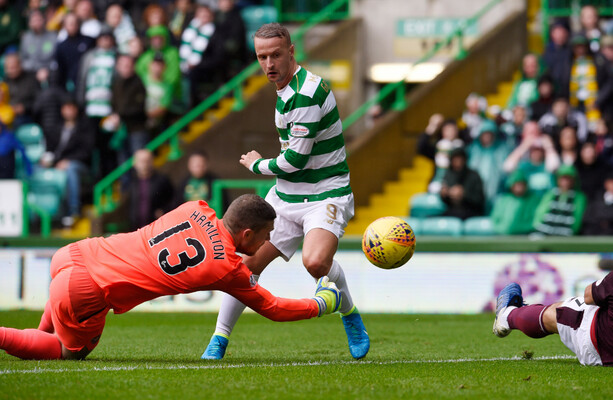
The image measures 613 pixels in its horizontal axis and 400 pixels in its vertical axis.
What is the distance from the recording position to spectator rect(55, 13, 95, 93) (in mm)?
17109

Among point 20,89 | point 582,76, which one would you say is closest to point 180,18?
point 20,89

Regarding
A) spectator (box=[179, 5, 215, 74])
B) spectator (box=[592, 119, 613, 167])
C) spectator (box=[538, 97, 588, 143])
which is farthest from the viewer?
spectator (box=[179, 5, 215, 74])

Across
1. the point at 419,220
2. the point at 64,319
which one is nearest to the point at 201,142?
the point at 419,220

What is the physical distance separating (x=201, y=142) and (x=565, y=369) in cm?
1047

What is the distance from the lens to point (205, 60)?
17062 mm

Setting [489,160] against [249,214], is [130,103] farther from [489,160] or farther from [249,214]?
[249,214]

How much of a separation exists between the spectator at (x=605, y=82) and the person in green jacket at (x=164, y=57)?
22.4 feet

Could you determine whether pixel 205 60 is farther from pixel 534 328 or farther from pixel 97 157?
pixel 534 328

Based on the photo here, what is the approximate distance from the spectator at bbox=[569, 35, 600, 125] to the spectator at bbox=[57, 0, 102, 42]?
27.0 feet

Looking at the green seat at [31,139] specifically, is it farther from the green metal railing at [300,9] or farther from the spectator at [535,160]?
the spectator at [535,160]

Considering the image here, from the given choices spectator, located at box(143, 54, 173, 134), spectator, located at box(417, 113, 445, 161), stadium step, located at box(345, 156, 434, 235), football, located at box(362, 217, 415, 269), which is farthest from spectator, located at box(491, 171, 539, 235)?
spectator, located at box(143, 54, 173, 134)

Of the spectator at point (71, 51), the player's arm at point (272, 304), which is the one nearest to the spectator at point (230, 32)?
the spectator at point (71, 51)

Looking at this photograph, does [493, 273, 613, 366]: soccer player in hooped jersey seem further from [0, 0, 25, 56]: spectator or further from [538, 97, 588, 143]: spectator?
[0, 0, 25, 56]: spectator

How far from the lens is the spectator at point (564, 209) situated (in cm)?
1283
